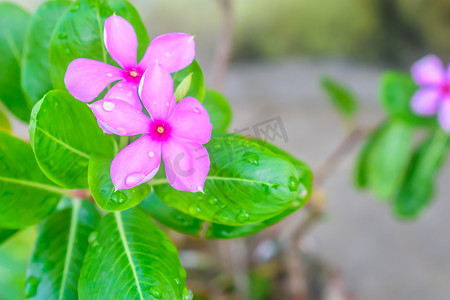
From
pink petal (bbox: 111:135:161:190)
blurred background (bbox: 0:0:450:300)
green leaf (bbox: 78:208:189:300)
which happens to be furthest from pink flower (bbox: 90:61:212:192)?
blurred background (bbox: 0:0:450:300)

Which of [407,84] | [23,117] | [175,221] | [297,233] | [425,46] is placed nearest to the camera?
[175,221]

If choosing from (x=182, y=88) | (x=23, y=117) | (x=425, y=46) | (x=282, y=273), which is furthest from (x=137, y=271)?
(x=425, y=46)

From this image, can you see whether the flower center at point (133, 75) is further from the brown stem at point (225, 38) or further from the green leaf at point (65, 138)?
the brown stem at point (225, 38)

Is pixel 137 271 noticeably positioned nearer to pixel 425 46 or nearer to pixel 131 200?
pixel 131 200

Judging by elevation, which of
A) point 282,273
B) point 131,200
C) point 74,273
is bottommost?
point 282,273

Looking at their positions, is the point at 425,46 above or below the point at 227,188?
below

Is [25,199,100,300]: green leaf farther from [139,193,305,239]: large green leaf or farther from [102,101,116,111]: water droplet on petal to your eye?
[102,101,116,111]: water droplet on petal

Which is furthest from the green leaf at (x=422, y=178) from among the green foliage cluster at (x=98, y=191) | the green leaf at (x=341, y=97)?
the green foliage cluster at (x=98, y=191)
